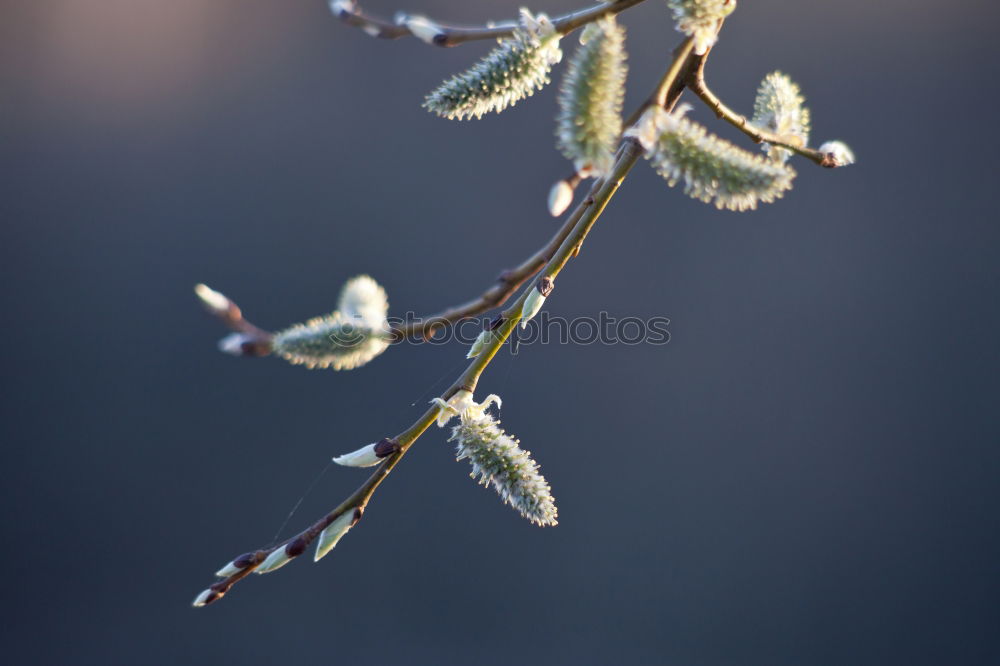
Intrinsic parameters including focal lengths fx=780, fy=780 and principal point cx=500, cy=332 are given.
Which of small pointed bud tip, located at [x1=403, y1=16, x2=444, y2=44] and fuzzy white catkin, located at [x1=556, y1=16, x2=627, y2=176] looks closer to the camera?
fuzzy white catkin, located at [x1=556, y1=16, x2=627, y2=176]

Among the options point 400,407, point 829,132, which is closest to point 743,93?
point 829,132

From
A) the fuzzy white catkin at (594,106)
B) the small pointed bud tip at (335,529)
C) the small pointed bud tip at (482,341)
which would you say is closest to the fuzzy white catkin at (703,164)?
the fuzzy white catkin at (594,106)

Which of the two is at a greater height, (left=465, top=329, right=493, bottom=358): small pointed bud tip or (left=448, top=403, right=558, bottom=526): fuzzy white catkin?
(left=465, top=329, right=493, bottom=358): small pointed bud tip

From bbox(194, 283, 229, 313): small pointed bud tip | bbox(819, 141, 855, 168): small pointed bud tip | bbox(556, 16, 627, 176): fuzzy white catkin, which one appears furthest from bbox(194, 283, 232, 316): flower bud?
bbox(819, 141, 855, 168): small pointed bud tip

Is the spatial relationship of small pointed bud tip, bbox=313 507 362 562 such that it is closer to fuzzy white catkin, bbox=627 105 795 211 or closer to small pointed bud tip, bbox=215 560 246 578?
small pointed bud tip, bbox=215 560 246 578

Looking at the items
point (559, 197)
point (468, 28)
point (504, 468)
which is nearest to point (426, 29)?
point (468, 28)

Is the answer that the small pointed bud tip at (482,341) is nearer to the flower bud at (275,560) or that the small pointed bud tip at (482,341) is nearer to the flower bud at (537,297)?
the flower bud at (537,297)

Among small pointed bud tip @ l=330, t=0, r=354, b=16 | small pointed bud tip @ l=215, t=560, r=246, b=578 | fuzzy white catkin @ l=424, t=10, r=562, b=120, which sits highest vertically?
small pointed bud tip @ l=330, t=0, r=354, b=16

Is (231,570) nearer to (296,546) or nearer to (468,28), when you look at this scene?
(296,546)
